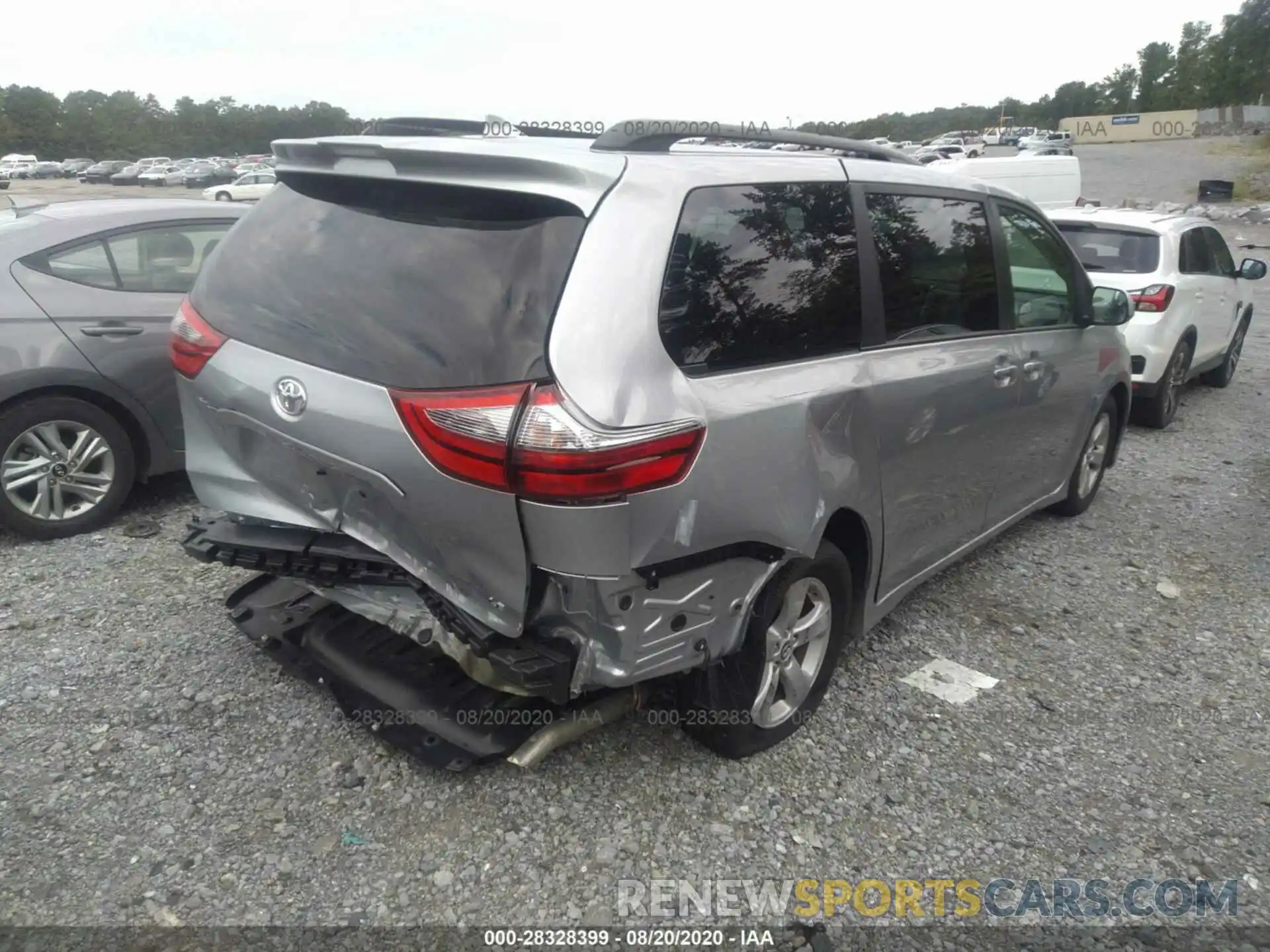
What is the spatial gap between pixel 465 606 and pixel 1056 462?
3.52 metres

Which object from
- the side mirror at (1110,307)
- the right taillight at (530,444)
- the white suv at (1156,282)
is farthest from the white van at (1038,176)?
the right taillight at (530,444)

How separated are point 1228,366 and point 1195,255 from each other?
2.03 metres

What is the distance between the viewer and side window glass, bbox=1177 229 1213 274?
7.55m

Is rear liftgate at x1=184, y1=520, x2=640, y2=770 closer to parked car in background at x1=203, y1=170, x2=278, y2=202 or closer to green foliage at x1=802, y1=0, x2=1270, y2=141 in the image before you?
parked car in background at x1=203, y1=170, x2=278, y2=202

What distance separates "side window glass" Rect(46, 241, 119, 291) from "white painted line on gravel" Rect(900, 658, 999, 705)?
4.15 m

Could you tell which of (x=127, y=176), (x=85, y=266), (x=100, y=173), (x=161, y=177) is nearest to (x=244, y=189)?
(x=161, y=177)

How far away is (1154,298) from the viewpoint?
7.24 metres

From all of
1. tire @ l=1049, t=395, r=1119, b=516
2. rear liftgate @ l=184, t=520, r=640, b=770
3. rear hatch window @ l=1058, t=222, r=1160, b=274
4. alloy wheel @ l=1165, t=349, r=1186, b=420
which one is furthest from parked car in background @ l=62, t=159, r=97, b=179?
rear liftgate @ l=184, t=520, r=640, b=770

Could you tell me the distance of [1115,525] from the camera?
5.43 metres

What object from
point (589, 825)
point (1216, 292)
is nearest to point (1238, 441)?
point (1216, 292)

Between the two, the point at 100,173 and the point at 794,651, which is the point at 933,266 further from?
the point at 100,173

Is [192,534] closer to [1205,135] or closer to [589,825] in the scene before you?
[589,825]

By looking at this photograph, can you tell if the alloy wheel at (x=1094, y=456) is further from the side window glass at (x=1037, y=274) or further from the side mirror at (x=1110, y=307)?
the side window glass at (x=1037, y=274)

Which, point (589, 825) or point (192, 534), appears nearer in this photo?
point (589, 825)
